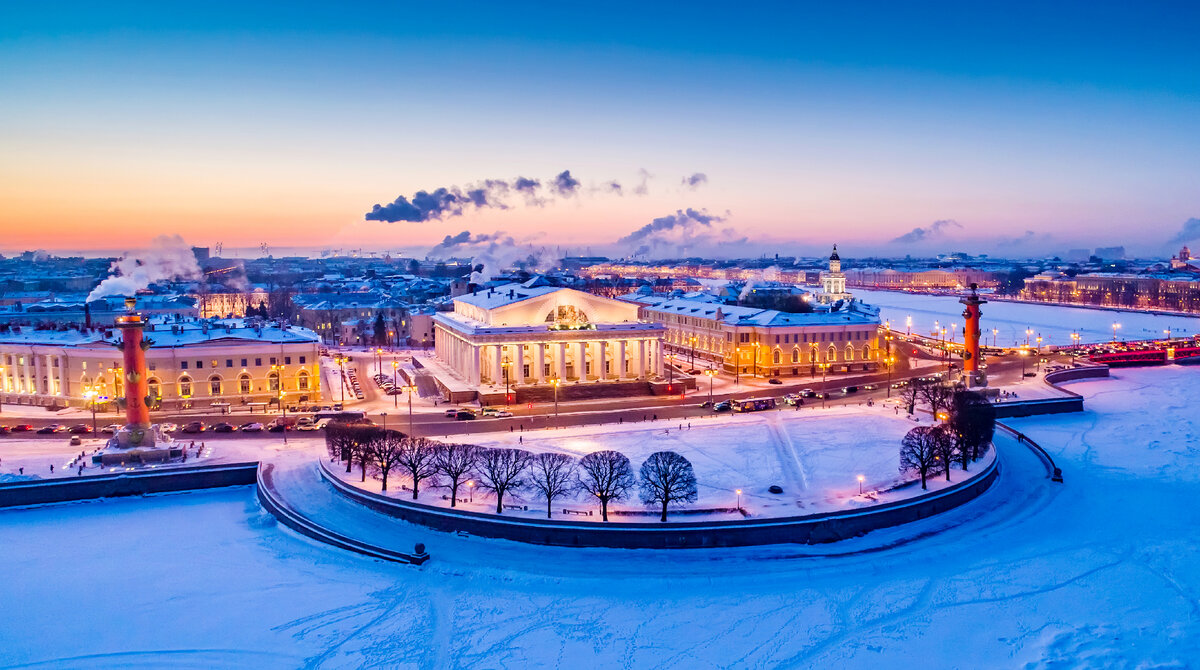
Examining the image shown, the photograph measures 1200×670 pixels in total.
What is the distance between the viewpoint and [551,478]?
25531mm

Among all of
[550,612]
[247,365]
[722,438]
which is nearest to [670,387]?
[722,438]

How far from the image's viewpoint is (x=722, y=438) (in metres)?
34.5

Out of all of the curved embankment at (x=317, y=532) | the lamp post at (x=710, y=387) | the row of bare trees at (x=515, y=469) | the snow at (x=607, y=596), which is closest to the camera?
the snow at (x=607, y=596)

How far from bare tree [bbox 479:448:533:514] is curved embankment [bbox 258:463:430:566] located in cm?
309

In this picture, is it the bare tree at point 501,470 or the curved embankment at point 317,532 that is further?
the bare tree at point 501,470

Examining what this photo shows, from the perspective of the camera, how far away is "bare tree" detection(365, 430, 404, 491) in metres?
27.2

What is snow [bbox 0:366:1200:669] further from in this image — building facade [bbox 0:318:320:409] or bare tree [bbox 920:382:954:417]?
building facade [bbox 0:318:320:409]

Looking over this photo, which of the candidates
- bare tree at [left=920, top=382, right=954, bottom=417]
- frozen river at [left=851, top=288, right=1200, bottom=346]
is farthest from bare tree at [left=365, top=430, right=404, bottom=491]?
frozen river at [left=851, top=288, right=1200, bottom=346]

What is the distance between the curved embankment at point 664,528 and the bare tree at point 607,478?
1.00 metres

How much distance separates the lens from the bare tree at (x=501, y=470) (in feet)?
83.7

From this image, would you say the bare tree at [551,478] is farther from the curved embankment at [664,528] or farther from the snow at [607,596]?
the snow at [607,596]

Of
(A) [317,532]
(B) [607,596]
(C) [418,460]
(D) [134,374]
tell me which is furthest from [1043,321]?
(D) [134,374]

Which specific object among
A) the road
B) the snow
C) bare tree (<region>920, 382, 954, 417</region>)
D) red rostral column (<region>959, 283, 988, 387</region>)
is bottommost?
the snow

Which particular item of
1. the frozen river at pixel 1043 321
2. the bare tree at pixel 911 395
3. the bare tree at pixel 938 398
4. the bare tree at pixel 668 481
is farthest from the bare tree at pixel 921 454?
the frozen river at pixel 1043 321
